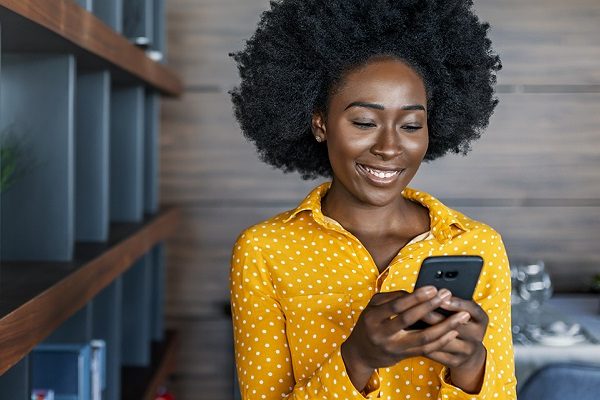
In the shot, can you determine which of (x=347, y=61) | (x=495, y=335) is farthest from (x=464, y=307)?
(x=347, y=61)

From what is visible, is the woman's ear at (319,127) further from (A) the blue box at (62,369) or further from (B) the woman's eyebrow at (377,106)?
(A) the blue box at (62,369)

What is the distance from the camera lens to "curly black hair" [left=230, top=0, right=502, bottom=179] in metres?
1.29

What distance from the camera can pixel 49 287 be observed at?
55.5 inches

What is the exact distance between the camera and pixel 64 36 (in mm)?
1501

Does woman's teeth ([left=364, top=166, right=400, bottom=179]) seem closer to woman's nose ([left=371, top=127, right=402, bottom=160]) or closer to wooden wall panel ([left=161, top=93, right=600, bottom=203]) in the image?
woman's nose ([left=371, top=127, right=402, bottom=160])

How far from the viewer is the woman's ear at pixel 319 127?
134 centimetres

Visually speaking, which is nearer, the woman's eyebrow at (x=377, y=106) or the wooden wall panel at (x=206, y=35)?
the woman's eyebrow at (x=377, y=106)

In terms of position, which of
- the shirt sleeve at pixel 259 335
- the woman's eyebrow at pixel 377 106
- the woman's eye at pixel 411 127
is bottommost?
the shirt sleeve at pixel 259 335

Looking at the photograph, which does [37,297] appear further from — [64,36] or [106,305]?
[106,305]

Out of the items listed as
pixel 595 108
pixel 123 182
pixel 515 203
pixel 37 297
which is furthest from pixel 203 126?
pixel 37 297

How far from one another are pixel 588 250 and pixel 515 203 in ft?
1.13

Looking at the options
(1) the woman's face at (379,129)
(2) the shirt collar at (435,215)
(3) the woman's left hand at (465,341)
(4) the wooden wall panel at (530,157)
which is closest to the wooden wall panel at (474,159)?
(4) the wooden wall panel at (530,157)

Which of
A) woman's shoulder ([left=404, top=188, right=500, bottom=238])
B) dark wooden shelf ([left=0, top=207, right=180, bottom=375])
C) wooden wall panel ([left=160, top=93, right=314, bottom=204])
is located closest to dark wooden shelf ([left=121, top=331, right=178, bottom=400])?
dark wooden shelf ([left=0, top=207, right=180, bottom=375])

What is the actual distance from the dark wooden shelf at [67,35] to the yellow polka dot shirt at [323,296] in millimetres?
457
